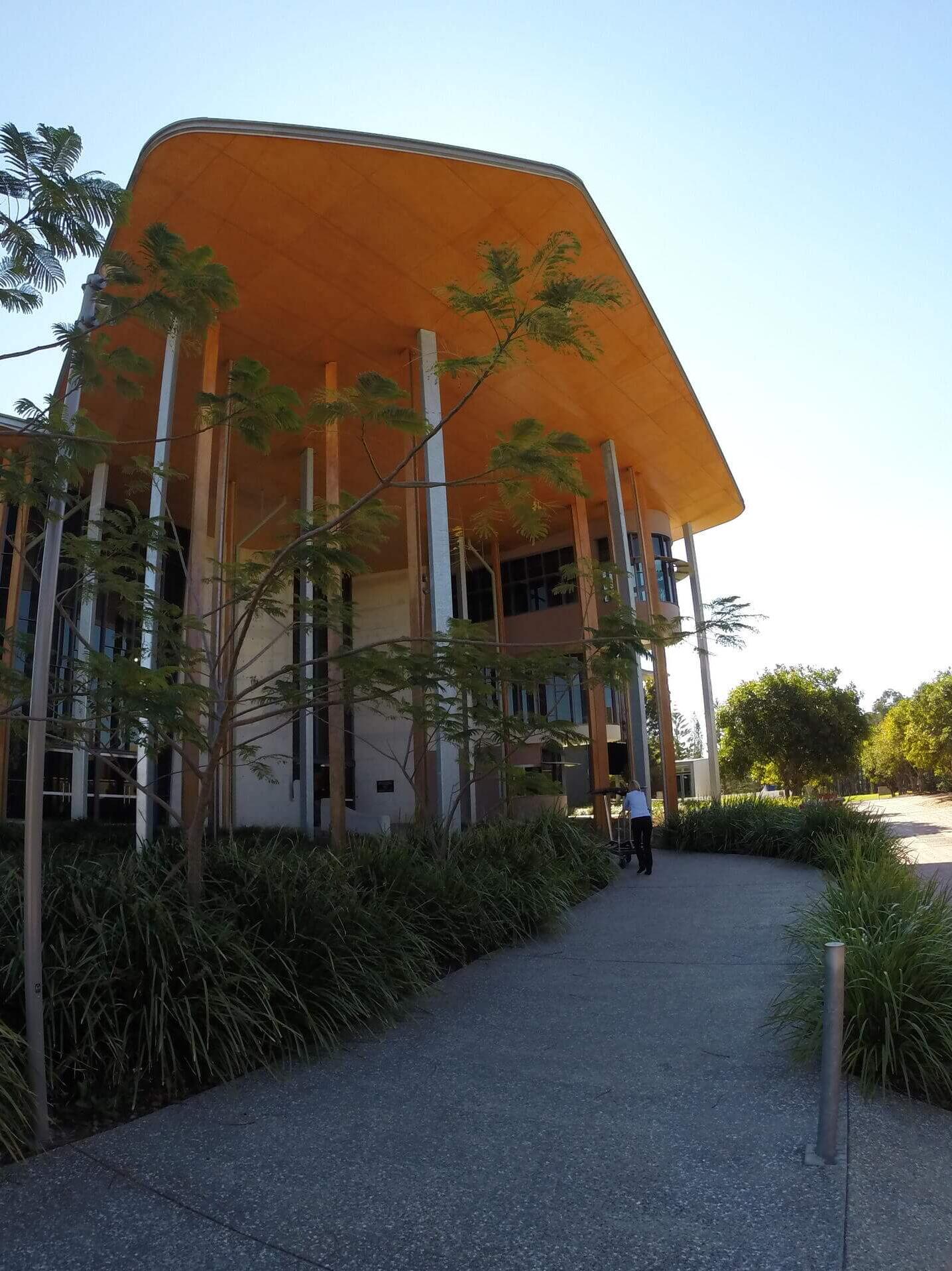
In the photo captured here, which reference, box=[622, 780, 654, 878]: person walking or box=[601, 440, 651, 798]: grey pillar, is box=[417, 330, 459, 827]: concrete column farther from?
box=[601, 440, 651, 798]: grey pillar

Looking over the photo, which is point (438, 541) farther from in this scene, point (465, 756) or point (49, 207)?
point (49, 207)

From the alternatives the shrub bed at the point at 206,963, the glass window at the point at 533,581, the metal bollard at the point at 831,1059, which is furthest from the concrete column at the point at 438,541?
the glass window at the point at 533,581

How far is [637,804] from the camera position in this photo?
13.3 meters

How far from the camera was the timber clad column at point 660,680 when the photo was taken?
2028cm

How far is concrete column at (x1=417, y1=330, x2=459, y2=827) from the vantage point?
44.0 feet

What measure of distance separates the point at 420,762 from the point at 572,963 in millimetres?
8734

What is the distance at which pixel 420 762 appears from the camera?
15664mm

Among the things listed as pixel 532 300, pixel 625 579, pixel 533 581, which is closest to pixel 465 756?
Result: pixel 532 300

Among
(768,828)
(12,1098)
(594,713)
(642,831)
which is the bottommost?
(12,1098)

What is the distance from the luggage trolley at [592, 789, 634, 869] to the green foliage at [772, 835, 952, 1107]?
7.78 m

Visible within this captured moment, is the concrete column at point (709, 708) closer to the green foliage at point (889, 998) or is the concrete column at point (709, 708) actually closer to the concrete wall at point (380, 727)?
the concrete wall at point (380, 727)

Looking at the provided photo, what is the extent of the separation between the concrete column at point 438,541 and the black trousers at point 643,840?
2.91 meters

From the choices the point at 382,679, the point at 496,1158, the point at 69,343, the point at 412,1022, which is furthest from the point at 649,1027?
the point at 69,343

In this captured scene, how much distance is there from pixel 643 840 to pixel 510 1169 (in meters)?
9.61
